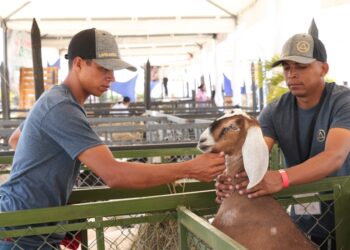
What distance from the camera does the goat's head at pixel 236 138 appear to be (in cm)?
200

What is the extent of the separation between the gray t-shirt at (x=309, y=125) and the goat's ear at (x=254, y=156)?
514 millimetres

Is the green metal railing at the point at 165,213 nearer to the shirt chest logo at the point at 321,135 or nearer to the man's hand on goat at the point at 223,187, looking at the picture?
the man's hand on goat at the point at 223,187

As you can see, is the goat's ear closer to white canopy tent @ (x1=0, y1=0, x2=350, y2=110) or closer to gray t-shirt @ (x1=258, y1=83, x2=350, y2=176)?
gray t-shirt @ (x1=258, y1=83, x2=350, y2=176)

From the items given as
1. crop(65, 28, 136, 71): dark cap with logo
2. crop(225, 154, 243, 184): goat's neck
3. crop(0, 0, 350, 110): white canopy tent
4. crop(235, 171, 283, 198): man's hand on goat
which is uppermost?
crop(0, 0, 350, 110): white canopy tent

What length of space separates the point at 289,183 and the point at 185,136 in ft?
13.5

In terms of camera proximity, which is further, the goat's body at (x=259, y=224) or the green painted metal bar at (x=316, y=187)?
the green painted metal bar at (x=316, y=187)

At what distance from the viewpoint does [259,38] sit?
1490 centimetres

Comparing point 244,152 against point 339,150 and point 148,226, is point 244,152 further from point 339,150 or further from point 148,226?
point 148,226

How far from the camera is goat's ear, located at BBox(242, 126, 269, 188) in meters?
1.96

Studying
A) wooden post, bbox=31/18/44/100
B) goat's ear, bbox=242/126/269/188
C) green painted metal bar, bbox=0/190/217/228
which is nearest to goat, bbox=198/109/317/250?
goat's ear, bbox=242/126/269/188

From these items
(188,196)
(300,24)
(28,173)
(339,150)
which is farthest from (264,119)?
(300,24)

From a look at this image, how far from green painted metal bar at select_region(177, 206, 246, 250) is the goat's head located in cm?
39

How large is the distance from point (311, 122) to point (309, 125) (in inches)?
0.8

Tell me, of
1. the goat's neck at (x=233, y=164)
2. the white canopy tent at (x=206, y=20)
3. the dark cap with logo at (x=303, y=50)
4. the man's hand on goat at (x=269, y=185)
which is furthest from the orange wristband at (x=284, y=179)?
the white canopy tent at (x=206, y=20)
